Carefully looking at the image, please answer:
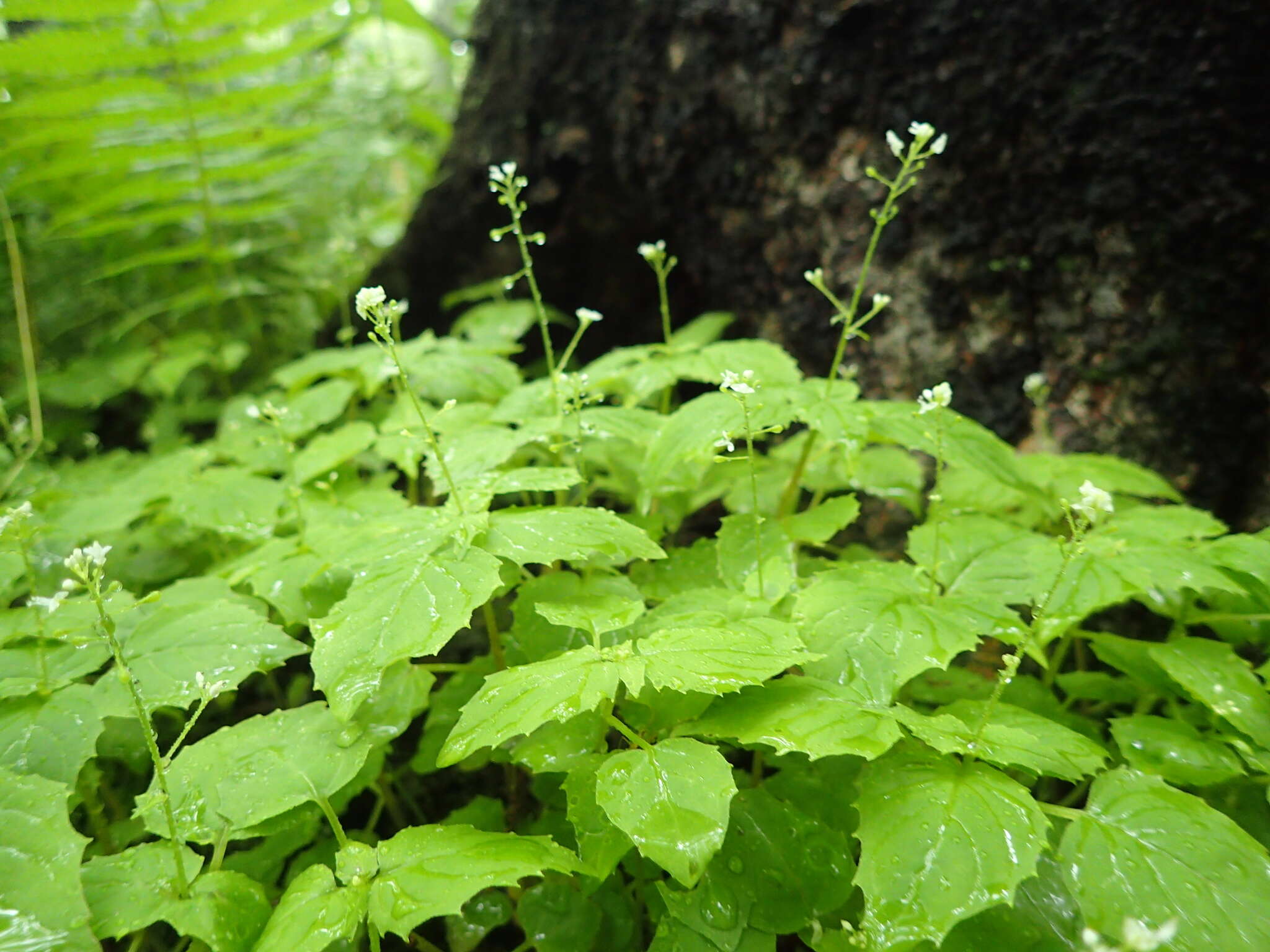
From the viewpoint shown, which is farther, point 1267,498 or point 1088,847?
point 1267,498

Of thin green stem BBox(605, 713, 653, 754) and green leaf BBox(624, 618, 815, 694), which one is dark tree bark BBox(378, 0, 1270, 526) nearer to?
green leaf BBox(624, 618, 815, 694)

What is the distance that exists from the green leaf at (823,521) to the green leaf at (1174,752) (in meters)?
0.76

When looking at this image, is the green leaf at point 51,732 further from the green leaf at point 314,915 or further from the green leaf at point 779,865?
the green leaf at point 779,865

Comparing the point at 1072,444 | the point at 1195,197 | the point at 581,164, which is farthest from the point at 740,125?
the point at 1072,444

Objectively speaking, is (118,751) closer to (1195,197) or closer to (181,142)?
(181,142)

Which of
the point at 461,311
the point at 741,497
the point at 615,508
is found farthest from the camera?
the point at 461,311

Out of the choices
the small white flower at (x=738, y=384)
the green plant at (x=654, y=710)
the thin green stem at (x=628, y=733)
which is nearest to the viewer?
the green plant at (x=654, y=710)

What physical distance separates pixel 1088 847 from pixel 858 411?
3.44 ft

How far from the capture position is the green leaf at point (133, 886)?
1191mm

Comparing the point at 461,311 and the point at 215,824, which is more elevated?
the point at 461,311

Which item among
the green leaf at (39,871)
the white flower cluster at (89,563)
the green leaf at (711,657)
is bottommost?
the green leaf at (39,871)

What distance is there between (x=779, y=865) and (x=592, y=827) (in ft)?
1.28

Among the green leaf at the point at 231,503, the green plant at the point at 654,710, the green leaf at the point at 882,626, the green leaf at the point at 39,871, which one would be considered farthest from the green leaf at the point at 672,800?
the green leaf at the point at 231,503

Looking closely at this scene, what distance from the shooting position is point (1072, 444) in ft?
8.13
